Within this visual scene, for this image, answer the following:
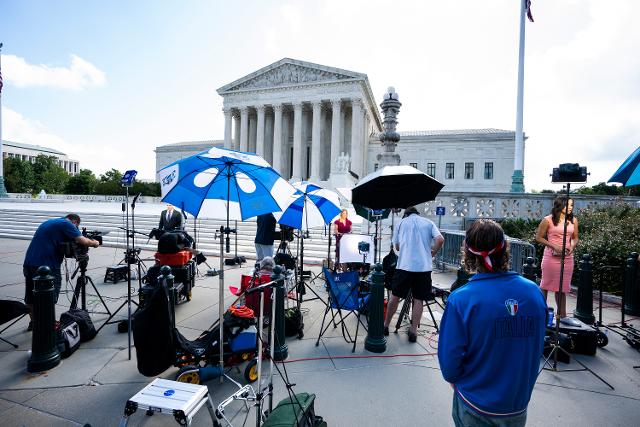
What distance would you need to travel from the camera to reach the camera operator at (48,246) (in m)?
4.76

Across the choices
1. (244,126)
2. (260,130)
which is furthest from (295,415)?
(244,126)

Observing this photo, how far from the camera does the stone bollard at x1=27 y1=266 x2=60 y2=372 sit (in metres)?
3.88

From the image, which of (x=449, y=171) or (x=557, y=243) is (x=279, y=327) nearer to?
(x=557, y=243)

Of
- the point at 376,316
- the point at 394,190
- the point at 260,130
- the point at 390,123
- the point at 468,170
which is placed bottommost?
the point at 376,316

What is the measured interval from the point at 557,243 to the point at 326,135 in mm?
47309

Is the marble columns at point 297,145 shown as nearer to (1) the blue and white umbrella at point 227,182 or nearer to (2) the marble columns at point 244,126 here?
(2) the marble columns at point 244,126

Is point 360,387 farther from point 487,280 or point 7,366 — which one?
point 7,366

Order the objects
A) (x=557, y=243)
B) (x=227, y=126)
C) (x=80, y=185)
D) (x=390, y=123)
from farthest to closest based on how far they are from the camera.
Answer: (x=80, y=185) < (x=227, y=126) < (x=390, y=123) < (x=557, y=243)

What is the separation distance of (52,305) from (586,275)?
8.22 meters

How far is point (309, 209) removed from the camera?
7.46 meters

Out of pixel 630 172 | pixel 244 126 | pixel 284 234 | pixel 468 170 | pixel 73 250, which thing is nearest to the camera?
pixel 630 172

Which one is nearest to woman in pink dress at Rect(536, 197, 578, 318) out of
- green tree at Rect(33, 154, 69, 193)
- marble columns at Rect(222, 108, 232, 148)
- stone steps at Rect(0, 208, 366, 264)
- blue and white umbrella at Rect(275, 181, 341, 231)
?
blue and white umbrella at Rect(275, 181, 341, 231)

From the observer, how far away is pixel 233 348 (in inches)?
155

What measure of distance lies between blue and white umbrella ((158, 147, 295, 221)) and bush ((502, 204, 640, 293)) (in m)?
6.83
